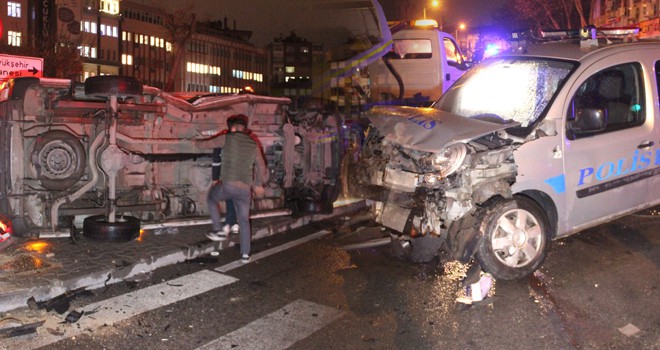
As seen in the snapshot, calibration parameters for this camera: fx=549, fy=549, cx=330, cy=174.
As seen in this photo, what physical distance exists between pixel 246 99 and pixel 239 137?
1496 mm

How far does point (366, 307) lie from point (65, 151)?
13.6 feet

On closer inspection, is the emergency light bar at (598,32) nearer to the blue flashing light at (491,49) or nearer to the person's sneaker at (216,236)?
the blue flashing light at (491,49)

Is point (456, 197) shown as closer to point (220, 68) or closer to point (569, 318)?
point (569, 318)

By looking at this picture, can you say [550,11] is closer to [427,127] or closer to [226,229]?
[226,229]

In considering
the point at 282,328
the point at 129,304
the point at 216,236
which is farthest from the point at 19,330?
the point at 216,236

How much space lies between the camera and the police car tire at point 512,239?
4.91m

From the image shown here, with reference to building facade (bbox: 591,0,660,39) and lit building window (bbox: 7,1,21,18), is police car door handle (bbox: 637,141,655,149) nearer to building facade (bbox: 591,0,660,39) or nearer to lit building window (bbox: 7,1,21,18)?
building facade (bbox: 591,0,660,39)

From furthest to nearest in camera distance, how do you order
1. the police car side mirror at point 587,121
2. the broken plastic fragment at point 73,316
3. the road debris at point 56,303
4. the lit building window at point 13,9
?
the lit building window at point 13,9 → the police car side mirror at point 587,121 → the road debris at point 56,303 → the broken plastic fragment at point 73,316

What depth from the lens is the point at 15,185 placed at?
630 centimetres

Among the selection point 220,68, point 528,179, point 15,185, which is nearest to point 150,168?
point 15,185

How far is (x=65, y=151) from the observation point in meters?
6.45

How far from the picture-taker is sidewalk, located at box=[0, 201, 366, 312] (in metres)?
4.83

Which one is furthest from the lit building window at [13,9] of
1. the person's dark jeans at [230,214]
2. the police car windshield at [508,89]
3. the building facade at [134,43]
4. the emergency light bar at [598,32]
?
the emergency light bar at [598,32]

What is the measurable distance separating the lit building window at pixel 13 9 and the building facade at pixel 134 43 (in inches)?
3.6
